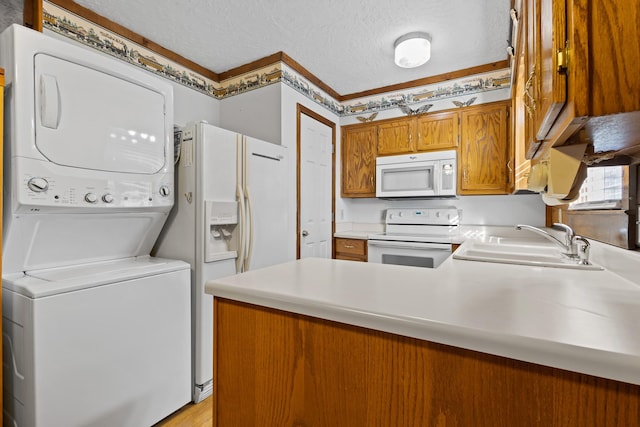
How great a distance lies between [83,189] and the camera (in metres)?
1.45

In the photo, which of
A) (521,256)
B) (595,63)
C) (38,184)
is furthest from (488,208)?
(38,184)

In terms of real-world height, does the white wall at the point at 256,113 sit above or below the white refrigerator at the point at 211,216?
above

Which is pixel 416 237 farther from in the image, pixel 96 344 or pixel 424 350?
pixel 96 344

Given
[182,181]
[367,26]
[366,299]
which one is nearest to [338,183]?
[367,26]

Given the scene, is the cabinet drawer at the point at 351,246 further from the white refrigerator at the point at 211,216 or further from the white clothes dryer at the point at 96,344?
the white clothes dryer at the point at 96,344

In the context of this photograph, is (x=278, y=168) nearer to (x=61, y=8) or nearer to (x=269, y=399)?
(x=61, y=8)

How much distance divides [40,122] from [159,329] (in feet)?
3.78

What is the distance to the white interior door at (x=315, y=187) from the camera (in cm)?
295

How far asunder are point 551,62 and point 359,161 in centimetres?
287

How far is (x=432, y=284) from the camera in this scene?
86cm

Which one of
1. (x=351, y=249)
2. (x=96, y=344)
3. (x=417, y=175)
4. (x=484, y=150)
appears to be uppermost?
(x=484, y=150)

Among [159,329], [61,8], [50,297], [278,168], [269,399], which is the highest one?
[61,8]

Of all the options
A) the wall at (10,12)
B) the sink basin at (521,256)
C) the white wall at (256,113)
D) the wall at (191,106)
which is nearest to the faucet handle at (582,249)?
the sink basin at (521,256)

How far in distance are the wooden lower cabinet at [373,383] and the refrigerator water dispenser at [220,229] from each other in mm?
1059
